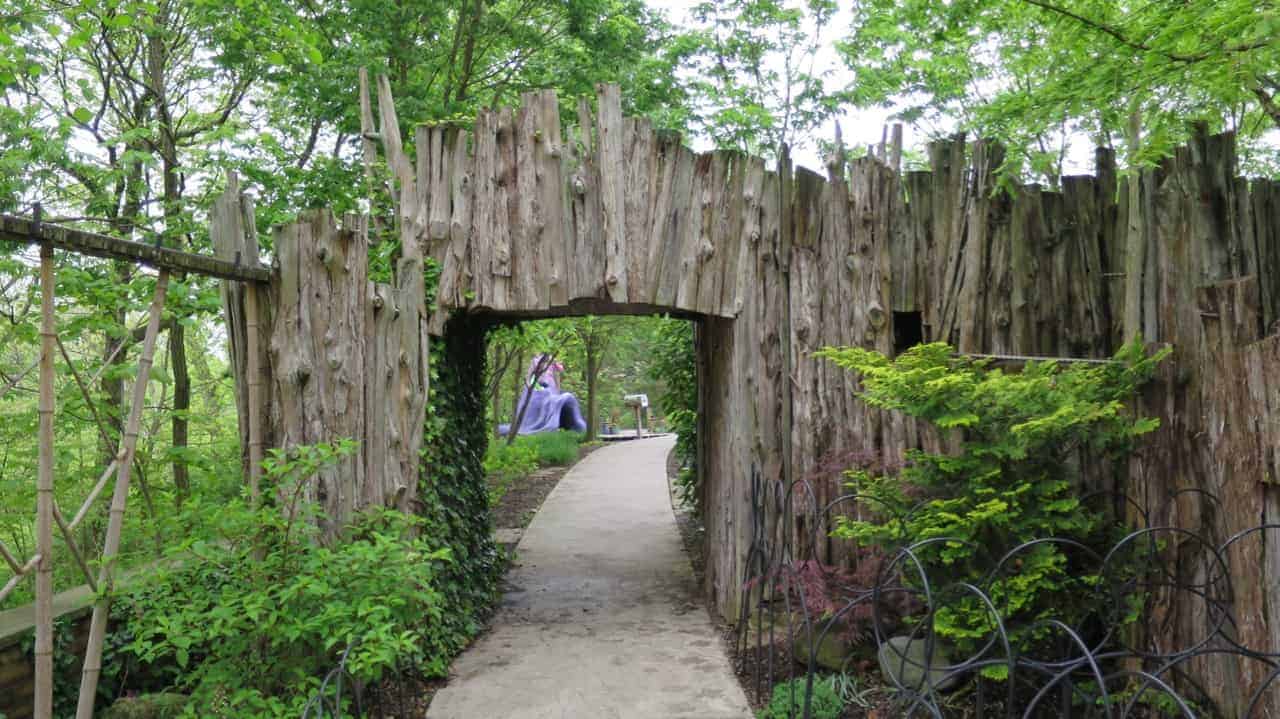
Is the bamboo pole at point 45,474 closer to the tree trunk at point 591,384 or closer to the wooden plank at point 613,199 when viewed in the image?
the wooden plank at point 613,199

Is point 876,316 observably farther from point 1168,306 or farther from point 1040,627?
point 1040,627

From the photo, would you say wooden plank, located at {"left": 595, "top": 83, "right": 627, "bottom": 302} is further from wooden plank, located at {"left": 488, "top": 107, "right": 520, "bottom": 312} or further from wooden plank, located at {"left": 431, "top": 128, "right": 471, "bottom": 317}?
wooden plank, located at {"left": 431, "top": 128, "right": 471, "bottom": 317}

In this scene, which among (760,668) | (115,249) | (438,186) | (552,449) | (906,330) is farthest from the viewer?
(552,449)

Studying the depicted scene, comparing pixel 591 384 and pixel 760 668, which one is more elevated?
pixel 591 384

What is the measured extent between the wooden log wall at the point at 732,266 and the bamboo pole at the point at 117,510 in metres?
1.44

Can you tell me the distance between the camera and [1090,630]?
473 cm

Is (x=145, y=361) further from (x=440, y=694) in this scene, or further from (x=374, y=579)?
(x=440, y=694)

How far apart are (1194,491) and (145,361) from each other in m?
4.65

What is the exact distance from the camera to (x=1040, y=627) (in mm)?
4086

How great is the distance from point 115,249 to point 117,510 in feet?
3.33

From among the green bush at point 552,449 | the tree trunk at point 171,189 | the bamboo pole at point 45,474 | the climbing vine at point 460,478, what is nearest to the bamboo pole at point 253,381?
the climbing vine at point 460,478

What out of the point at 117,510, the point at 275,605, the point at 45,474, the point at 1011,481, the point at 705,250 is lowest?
the point at 275,605

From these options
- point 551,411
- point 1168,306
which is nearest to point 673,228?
point 1168,306

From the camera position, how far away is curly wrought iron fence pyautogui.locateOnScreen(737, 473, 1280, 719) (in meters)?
3.62
